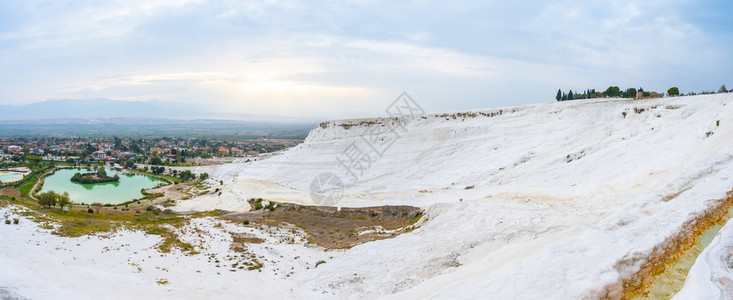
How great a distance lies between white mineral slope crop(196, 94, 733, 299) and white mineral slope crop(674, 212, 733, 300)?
1.00m

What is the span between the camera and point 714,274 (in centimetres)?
597

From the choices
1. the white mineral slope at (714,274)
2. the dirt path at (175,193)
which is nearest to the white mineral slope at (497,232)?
the white mineral slope at (714,274)

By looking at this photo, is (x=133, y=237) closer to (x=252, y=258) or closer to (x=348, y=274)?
(x=252, y=258)

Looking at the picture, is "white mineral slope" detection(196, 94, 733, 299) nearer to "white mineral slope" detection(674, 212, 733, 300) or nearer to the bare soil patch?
"white mineral slope" detection(674, 212, 733, 300)

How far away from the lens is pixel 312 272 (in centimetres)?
1500

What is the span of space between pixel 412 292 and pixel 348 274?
188 inches

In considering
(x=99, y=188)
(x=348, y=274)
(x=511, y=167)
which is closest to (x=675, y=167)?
(x=511, y=167)

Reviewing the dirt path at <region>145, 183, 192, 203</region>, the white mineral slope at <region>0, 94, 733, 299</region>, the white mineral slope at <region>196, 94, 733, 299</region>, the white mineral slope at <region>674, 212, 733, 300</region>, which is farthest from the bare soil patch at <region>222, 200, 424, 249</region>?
the dirt path at <region>145, 183, 192, 203</region>

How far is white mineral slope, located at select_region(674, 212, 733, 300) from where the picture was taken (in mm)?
5551

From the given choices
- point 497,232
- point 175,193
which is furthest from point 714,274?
point 175,193

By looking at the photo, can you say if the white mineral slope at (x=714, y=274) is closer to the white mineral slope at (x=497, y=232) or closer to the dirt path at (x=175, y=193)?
the white mineral slope at (x=497, y=232)

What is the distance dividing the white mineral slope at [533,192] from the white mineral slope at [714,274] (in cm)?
100

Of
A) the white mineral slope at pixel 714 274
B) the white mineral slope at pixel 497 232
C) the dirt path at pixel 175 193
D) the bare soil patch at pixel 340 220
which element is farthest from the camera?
the dirt path at pixel 175 193

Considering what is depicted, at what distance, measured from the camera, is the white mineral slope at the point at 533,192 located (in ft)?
26.3
